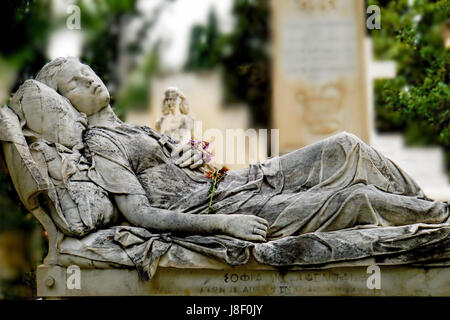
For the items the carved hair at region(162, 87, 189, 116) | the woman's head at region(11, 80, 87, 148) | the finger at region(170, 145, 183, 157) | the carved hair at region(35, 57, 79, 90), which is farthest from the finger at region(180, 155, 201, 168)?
the carved hair at region(162, 87, 189, 116)

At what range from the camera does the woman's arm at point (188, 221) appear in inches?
221

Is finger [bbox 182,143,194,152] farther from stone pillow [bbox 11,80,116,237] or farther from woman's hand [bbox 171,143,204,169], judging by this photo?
A: stone pillow [bbox 11,80,116,237]

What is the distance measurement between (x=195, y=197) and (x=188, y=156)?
481 mm

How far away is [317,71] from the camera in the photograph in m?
11.7

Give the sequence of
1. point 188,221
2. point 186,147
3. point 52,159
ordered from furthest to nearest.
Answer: point 186,147 < point 52,159 < point 188,221

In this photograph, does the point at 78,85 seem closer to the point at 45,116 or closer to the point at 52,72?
the point at 52,72

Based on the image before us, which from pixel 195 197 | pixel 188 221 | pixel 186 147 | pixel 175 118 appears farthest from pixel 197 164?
pixel 175 118

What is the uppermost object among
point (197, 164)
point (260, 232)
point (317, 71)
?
point (317, 71)

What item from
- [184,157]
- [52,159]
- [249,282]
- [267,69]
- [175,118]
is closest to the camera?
[249,282]

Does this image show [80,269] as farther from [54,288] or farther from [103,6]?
[103,6]

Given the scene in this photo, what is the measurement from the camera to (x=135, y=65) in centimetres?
1556

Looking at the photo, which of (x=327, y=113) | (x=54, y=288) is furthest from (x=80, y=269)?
(x=327, y=113)

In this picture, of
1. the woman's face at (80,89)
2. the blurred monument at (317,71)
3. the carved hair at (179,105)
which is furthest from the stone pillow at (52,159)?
the blurred monument at (317,71)

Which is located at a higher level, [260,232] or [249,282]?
[260,232]
